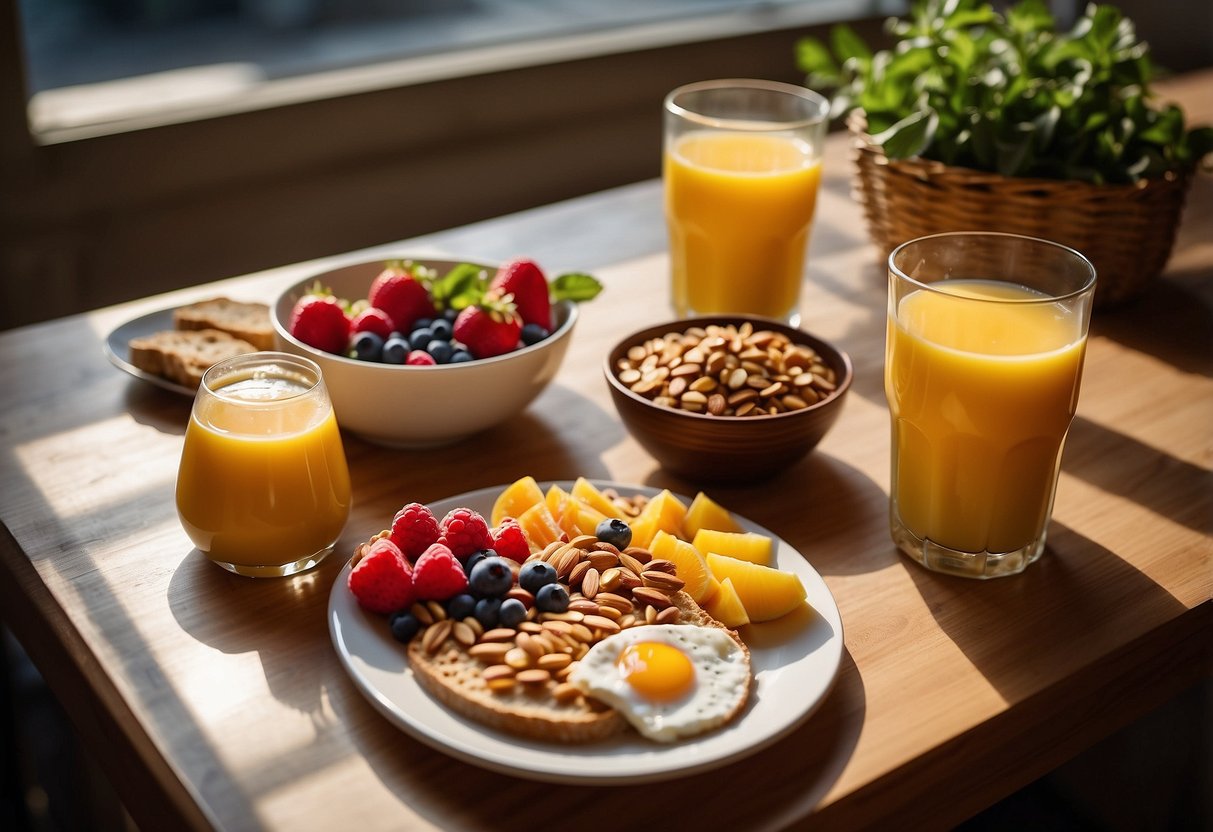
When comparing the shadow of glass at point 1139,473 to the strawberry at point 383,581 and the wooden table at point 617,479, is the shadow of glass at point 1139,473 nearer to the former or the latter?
the wooden table at point 617,479

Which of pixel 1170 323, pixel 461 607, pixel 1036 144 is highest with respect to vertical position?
pixel 1036 144

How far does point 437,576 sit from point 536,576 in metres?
0.07

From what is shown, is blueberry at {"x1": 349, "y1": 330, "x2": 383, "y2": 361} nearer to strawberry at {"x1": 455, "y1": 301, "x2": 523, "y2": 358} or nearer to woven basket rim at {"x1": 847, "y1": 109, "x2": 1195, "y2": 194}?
strawberry at {"x1": 455, "y1": 301, "x2": 523, "y2": 358}

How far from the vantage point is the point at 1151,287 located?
1.58m

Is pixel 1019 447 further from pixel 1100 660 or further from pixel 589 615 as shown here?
pixel 589 615

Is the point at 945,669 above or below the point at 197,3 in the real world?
below

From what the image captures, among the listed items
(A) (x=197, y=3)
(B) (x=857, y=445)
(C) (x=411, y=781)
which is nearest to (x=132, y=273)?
(A) (x=197, y=3)

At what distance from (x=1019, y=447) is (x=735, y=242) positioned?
0.52m

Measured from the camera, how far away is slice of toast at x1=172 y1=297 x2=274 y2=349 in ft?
4.34

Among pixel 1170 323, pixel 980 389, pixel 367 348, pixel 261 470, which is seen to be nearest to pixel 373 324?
pixel 367 348

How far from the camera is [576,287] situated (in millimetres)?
1253

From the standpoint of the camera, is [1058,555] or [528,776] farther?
[1058,555]

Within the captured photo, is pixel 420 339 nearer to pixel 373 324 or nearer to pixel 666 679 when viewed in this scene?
pixel 373 324

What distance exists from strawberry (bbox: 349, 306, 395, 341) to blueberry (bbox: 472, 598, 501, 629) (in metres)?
0.40
